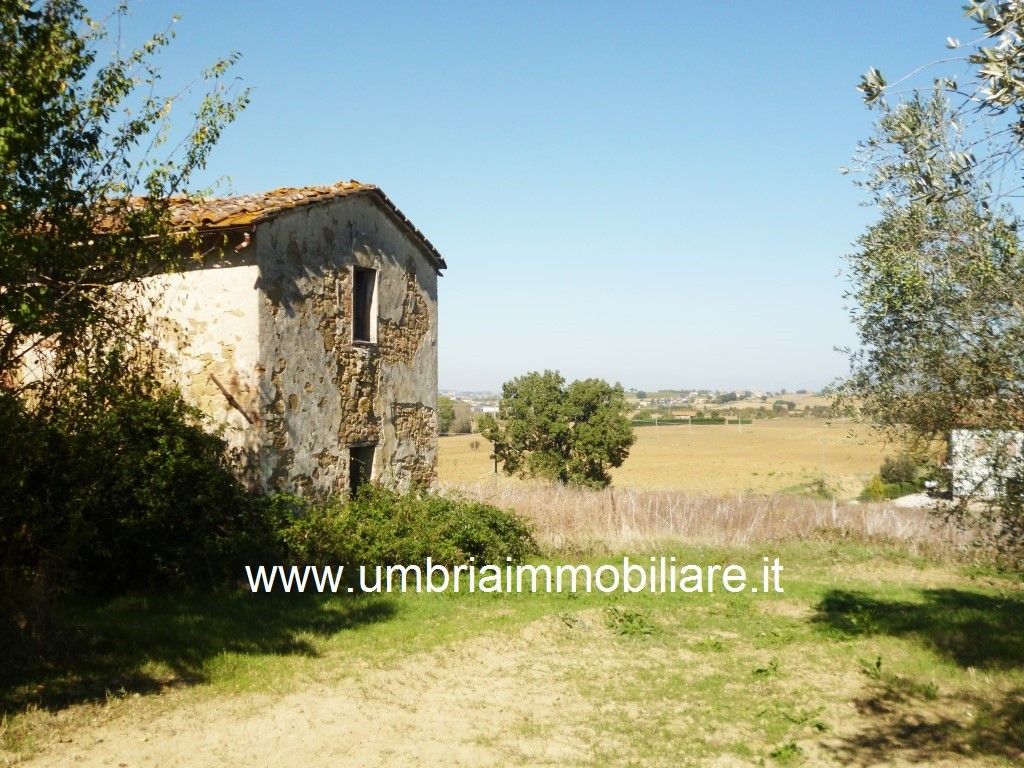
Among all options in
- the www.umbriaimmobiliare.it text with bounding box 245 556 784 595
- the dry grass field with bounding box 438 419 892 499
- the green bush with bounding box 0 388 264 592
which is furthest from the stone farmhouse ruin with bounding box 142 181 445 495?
the dry grass field with bounding box 438 419 892 499

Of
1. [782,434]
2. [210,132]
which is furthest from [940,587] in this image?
[782,434]

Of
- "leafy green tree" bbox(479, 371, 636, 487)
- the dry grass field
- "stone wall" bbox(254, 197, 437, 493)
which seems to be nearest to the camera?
"stone wall" bbox(254, 197, 437, 493)

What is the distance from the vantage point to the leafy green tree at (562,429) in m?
32.2

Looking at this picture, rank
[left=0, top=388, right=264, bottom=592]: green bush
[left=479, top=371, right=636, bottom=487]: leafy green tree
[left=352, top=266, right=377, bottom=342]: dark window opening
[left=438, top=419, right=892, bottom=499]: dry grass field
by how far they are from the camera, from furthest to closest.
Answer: [left=438, top=419, right=892, bottom=499]: dry grass field
[left=479, top=371, right=636, bottom=487]: leafy green tree
[left=352, top=266, right=377, bottom=342]: dark window opening
[left=0, top=388, right=264, bottom=592]: green bush

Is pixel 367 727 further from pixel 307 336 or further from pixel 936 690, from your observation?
pixel 307 336

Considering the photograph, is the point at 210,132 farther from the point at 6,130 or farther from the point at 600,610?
the point at 600,610

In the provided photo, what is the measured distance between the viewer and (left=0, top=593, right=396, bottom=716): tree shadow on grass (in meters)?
7.96

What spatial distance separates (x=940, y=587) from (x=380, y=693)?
10856 mm

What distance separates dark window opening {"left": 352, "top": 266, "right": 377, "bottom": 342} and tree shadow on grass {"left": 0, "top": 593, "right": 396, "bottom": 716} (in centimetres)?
573

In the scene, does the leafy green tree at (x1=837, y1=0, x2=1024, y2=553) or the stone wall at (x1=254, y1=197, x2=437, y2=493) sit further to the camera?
the stone wall at (x1=254, y1=197, x2=437, y2=493)

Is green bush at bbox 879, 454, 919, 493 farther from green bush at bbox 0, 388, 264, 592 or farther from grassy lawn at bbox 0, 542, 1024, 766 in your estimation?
green bush at bbox 0, 388, 264, 592

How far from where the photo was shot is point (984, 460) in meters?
8.34

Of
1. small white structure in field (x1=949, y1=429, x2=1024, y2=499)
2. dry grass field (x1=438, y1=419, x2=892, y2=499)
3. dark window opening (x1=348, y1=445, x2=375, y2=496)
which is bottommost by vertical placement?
dry grass field (x1=438, y1=419, x2=892, y2=499)

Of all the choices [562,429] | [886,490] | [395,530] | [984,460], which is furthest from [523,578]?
[886,490]
